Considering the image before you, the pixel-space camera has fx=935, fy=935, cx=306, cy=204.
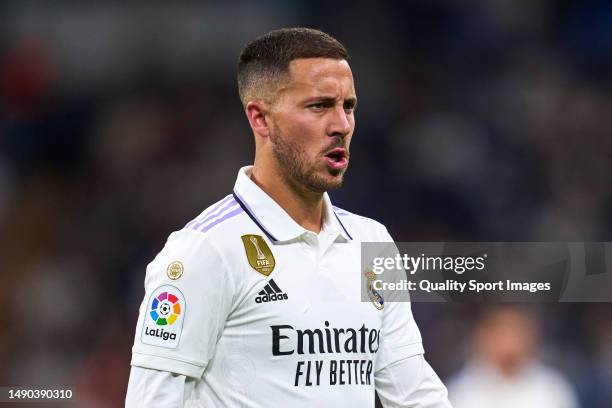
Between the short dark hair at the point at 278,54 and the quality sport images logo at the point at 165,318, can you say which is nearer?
the quality sport images logo at the point at 165,318

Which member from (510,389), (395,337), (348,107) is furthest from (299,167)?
(510,389)

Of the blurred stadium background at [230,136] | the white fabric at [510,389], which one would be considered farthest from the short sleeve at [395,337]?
the blurred stadium background at [230,136]

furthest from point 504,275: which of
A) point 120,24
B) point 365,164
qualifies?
point 120,24

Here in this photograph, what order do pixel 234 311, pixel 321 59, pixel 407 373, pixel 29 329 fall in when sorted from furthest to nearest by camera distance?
pixel 29 329, pixel 407 373, pixel 321 59, pixel 234 311

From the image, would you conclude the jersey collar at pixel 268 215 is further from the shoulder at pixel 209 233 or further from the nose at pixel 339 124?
the nose at pixel 339 124

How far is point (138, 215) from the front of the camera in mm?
5227

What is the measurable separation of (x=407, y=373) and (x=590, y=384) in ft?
7.64

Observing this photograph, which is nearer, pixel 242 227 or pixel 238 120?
pixel 242 227

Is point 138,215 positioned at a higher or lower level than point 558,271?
higher

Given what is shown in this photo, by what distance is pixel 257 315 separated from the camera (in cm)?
227

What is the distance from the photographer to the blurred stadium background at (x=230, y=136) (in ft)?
16.5

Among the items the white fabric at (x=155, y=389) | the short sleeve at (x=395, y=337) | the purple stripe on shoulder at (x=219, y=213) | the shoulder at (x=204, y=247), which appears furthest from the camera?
the short sleeve at (x=395, y=337)

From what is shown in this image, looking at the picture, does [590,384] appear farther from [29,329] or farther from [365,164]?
[29,329]

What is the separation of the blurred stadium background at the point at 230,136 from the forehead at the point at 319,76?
8.55ft
